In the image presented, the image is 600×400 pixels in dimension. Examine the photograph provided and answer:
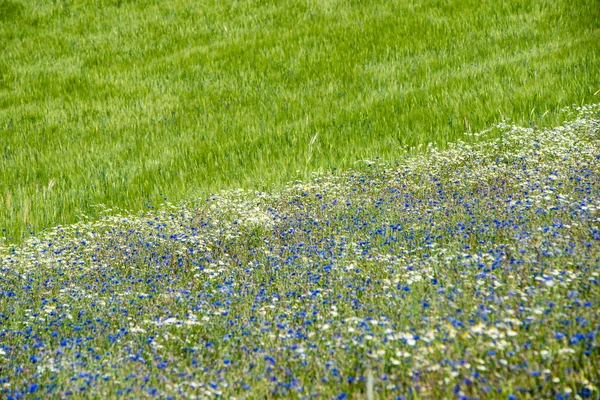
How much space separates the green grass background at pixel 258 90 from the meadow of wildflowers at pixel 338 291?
1131 millimetres

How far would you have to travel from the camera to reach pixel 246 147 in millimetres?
8305

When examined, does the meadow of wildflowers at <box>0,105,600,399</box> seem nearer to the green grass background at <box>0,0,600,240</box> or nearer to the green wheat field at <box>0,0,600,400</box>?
the green wheat field at <box>0,0,600,400</box>

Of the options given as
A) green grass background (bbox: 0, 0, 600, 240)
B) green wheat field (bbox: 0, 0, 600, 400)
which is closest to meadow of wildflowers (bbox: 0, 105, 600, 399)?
green wheat field (bbox: 0, 0, 600, 400)

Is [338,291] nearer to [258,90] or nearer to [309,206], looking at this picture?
[309,206]

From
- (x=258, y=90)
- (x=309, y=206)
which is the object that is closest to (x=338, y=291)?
(x=309, y=206)

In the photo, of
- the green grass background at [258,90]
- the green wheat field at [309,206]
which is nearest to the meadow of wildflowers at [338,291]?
the green wheat field at [309,206]

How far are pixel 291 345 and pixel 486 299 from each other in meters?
1.17

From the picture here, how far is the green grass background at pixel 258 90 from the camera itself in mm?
7773

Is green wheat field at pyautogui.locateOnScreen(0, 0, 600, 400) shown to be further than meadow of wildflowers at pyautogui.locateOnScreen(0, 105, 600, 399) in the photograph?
Yes

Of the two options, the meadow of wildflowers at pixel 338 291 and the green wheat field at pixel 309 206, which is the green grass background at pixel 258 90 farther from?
the meadow of wildflowers at pixel 338 291

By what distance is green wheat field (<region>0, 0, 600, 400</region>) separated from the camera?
325cm

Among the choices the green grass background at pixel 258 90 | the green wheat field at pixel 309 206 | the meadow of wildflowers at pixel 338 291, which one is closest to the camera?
the meadow of wildflowers at pixel 338 291

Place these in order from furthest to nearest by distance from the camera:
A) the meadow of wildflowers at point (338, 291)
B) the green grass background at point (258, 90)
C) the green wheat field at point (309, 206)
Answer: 1. the green grass background at point (258, 90)
2. the green wheat field at point (309, 206)
3. the meadow of wildflowers at point (338, 291)

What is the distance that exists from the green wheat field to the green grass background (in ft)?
0.16
